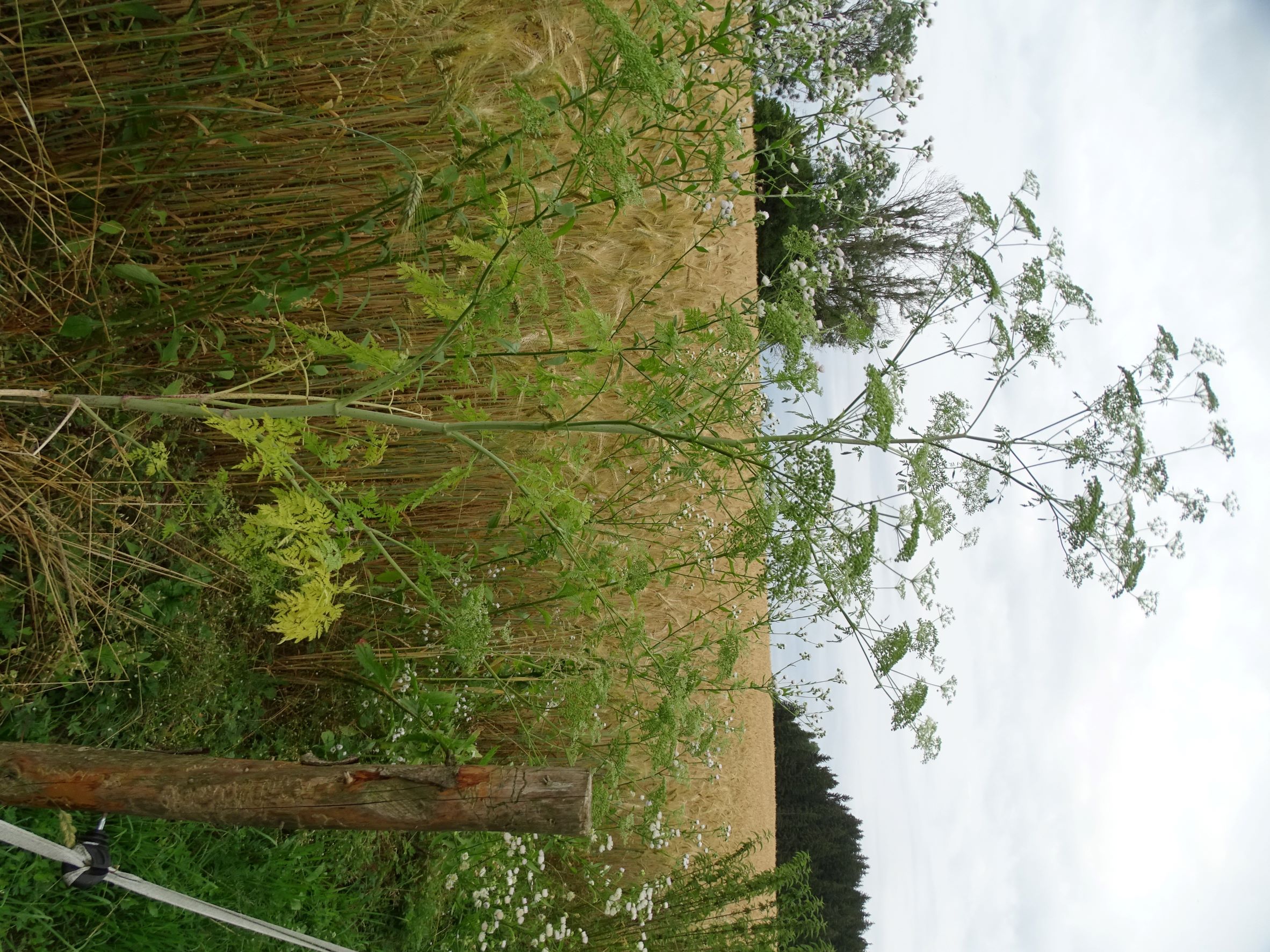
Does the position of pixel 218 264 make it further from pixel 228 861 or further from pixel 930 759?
pixel 930 759

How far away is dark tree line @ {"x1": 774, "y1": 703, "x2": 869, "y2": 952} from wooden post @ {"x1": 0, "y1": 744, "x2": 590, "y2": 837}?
36.8ft

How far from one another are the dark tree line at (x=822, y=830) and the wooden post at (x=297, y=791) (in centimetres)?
1120

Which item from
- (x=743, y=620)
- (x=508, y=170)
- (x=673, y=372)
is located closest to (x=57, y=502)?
(x=508, y=170)

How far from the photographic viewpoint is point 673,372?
236cm

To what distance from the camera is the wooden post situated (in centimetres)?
177

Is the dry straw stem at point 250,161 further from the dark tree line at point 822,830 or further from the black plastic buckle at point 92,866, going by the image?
the dark tree line at point 822,830

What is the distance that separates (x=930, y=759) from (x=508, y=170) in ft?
7.31

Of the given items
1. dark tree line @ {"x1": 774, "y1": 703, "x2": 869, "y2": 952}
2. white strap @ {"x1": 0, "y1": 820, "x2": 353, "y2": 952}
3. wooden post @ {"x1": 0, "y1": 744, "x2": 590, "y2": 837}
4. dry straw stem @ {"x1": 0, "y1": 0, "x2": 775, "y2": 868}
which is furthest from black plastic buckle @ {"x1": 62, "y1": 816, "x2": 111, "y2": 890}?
dark tree line @ {"x1": 774, "y1": 703, "x2": 869, "y2": 952}

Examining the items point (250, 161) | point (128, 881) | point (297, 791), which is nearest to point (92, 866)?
point (128, 881)

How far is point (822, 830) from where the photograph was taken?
1408cm

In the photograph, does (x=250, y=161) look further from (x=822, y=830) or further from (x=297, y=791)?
(x=822, y=830)

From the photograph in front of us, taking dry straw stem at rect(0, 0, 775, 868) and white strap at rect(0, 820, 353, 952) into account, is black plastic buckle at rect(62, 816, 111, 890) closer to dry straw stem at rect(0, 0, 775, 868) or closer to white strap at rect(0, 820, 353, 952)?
white strap at rect(0, 820, 353, 952)

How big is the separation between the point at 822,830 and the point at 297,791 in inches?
543

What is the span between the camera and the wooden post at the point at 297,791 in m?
1.77
